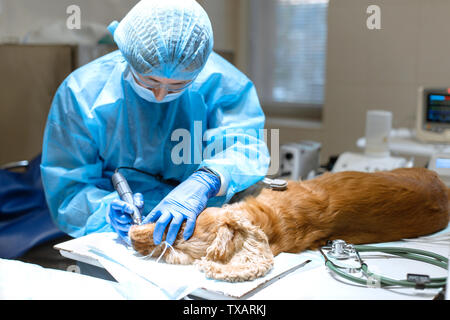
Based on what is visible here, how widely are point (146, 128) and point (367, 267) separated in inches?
33.0

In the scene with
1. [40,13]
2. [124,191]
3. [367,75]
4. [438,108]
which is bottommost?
[124,191]

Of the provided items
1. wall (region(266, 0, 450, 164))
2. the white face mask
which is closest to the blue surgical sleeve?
the white face mask

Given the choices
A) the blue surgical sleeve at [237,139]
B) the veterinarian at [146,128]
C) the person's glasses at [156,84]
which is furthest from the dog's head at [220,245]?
the person's glasses at [156,84]

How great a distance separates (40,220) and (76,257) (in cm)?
109

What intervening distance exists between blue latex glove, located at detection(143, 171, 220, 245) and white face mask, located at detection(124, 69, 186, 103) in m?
0.26

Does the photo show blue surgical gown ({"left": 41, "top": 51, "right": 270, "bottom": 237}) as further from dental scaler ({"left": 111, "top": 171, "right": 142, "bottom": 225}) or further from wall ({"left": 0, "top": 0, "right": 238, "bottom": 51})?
wall ({"left": 0, "top": 0, "right": 238, "bottom": 51})

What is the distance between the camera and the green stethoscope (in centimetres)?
108

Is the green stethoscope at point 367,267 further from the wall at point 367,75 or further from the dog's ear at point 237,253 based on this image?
the wall at point 367,75

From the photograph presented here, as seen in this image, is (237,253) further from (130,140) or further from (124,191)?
(130,140)

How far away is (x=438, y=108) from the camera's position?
245cm

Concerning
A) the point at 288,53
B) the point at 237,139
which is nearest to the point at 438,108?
the point at 237,139

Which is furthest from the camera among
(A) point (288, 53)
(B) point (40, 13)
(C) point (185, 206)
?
(A) point (288, 53)

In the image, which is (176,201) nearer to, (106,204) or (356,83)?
(106,204)

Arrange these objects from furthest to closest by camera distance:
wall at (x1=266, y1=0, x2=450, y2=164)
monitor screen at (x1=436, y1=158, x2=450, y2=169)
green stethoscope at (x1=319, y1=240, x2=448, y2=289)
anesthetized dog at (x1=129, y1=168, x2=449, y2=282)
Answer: wall at (x1=266, y1=0, x2=450, y2=164)
monitor screen at (x1=436, y1=158, x2=450, y2=169)
anesthetized dog at (x1=129, y1=168, x2=449, y2=282)
green stethoscope at (x1=319, y1=240, x2=448, y2=289)
